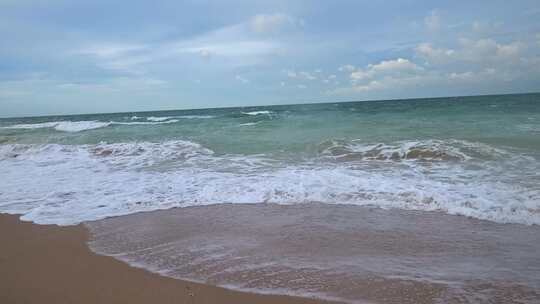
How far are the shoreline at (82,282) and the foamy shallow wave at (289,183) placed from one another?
106 cm

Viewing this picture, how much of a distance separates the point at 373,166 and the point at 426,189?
7.17 feet

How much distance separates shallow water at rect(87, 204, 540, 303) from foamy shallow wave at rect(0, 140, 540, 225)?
1.63ft

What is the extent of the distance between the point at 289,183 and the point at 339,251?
114 inches

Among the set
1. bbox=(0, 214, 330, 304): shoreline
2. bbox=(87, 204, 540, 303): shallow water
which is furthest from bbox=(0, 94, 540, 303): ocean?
bbox=(0, 214, 330, 304): shoreline

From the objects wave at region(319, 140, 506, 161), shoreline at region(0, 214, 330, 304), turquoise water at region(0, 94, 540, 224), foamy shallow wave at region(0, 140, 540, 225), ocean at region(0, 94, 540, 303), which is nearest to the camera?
shoreline at region(0, 214, 330, 304)

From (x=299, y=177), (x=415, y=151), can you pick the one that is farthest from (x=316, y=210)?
(x=415, y=151)

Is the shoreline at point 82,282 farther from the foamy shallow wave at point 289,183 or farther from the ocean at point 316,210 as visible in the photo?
the foamy shallow wave at point 289,183

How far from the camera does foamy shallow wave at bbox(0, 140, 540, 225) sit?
17.0 ft

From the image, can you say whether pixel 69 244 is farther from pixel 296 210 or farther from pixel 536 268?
pixel 536 268

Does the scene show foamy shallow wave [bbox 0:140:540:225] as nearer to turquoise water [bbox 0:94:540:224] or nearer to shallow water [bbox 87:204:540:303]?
turquoise water [bbox 0:94:540:224]

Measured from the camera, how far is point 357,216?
4719mm

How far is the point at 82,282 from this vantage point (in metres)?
3.17

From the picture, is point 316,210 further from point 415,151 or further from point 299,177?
point 415,151

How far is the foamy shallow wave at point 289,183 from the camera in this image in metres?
5.18
